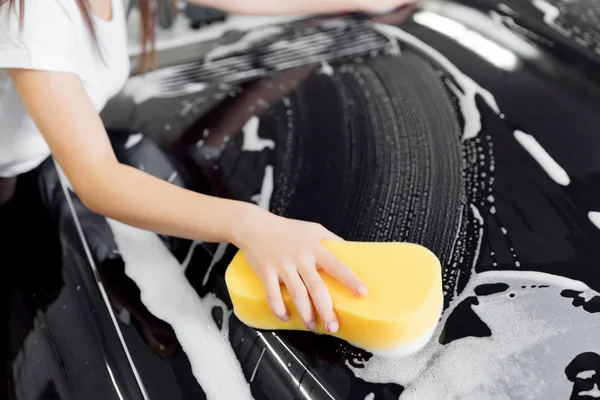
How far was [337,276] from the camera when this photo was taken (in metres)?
0.47

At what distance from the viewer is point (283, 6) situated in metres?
0.83

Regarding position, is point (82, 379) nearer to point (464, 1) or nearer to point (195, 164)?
point (195, 164)

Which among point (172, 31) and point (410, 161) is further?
point (172, 31)

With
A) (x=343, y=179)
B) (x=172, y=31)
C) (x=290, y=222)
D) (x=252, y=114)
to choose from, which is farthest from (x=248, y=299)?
(x=172, y=31)

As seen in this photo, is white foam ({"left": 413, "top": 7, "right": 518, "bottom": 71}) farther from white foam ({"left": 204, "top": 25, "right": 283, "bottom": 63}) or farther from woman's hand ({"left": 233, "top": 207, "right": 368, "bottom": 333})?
woman's hand ({"left": 233, "top": 207, "right": 368, "bottom": 333})

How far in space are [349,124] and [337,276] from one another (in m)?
0.28

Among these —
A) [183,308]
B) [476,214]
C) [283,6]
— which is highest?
[283,6]

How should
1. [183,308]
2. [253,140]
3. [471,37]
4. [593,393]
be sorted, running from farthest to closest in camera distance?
[471,37] < [253,140] < [183,308] < [593,393]

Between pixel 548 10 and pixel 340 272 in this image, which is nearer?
pixel 340 272

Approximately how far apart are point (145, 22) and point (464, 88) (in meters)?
0.41

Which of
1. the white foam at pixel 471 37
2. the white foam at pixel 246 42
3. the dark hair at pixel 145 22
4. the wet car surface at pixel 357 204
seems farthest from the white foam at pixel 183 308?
the white foam at pixel 471 37

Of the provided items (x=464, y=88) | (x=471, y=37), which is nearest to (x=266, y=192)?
(x=464, y=88)

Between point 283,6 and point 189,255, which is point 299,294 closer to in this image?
point 189,255

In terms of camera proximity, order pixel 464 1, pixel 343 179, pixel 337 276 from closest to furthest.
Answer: pixel 337 276 → pixel 343 179 → pixel 464 1
